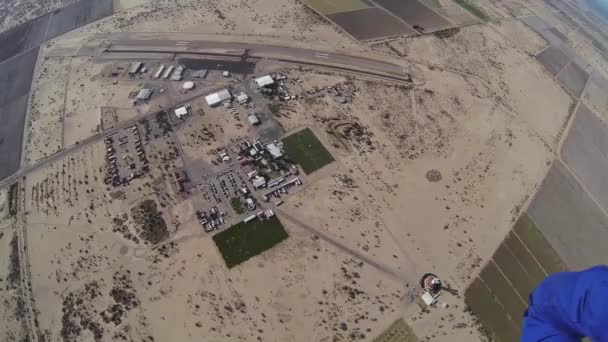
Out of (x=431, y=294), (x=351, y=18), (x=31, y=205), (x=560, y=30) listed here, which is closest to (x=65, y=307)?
(x=31, y=205)

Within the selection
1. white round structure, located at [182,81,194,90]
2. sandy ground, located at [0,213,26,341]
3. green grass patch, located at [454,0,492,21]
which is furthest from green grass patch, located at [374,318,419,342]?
green grass patch, located at [454,0,492,21]

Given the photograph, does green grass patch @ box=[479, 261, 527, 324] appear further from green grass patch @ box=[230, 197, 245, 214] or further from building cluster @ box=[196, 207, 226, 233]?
building cluster @ box=[196, 207, 226, 233]

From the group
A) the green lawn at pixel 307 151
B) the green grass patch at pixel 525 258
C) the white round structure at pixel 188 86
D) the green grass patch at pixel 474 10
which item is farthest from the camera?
the green grass patch at pixel 474 10

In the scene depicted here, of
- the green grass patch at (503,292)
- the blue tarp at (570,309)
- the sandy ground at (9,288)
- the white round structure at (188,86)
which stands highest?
the blue tarp at (570,309)

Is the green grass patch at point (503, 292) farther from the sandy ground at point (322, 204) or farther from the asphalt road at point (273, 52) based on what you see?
the asphalt road at point (273, 52)

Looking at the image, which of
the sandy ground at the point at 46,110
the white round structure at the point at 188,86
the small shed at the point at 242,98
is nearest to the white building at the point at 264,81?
the small shed at the point at 242,98

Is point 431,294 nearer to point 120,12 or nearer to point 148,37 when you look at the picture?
point 148,37

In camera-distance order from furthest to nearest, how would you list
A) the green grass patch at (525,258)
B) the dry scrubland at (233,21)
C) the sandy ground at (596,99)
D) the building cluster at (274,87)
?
the dry scrubland at (233,21), the sandy ground at (596,99), the building cluster at (274,87), the green grass patch at (525,258)
